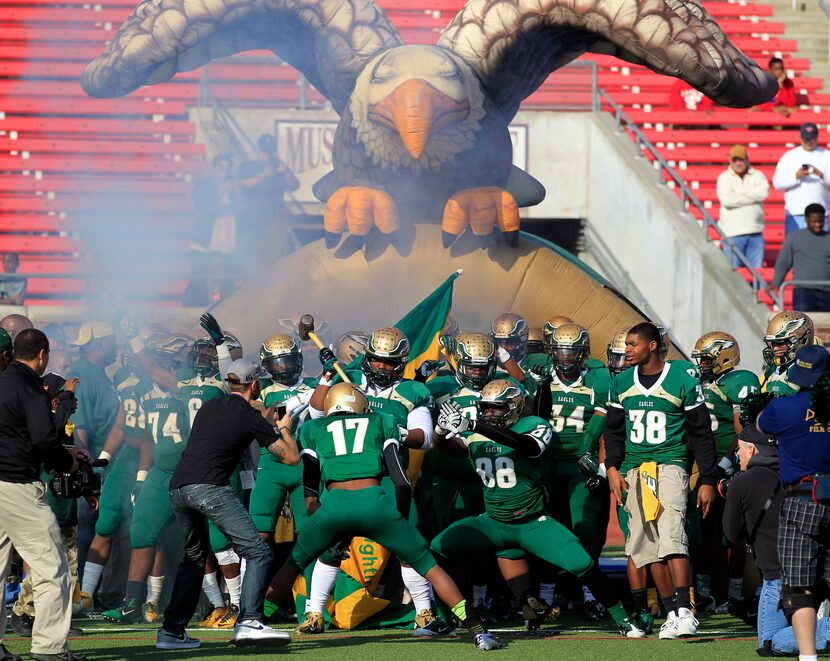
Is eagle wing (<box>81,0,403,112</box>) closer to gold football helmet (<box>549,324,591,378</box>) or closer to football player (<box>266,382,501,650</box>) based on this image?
gold football helmet (<box>549,324,591,378</box>)

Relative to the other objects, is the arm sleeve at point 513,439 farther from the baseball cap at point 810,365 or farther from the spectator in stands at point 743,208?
the spectator in stands at point 743,208

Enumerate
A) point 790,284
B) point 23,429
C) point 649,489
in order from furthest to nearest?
1. point 790,284
2. point 649,489
3. point 23,429

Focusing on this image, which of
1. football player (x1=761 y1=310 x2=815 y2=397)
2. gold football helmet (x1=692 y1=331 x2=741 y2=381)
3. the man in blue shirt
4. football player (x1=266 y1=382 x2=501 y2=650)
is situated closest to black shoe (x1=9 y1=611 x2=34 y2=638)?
football player (x1=266 y1=382 x2=501 y2=650)

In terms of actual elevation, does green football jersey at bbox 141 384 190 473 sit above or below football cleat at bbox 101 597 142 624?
above

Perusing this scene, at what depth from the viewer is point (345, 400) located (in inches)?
269

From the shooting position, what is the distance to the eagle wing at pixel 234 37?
9.81m

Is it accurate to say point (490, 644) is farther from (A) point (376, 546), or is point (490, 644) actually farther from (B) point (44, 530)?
(B) point (44, 530)

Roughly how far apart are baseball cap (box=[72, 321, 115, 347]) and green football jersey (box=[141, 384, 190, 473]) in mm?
990

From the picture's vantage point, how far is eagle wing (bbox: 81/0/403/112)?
9.81m

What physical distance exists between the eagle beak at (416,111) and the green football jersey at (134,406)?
2.46 metres

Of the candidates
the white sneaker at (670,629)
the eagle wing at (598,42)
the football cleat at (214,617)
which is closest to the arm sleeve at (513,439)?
the white sneaker at (670,629)

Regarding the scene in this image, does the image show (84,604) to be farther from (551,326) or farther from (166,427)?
(551,326)

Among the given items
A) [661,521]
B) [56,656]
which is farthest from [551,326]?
[56,656]

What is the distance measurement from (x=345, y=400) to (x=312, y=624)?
1158 mm
